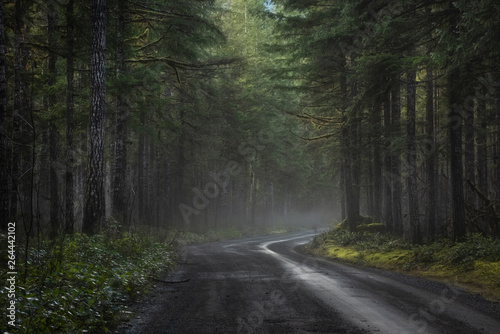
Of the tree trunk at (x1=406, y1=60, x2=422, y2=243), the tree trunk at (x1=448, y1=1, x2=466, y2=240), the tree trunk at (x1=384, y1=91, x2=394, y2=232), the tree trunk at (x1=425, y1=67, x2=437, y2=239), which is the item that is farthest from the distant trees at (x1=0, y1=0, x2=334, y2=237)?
the tree trunk at (x1=425, y1=67, x2=437, y2=239)

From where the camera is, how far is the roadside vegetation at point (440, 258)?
995 centimetres

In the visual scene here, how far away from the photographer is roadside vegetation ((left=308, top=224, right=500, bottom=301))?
32.6 ft

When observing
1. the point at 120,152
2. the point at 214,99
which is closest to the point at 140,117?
the point at 120,152

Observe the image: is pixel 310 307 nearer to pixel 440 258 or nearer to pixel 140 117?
pixel 440 258

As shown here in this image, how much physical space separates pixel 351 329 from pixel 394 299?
8.40 ft

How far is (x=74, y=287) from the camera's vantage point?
21.3 feet

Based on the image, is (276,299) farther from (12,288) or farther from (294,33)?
(294,33)

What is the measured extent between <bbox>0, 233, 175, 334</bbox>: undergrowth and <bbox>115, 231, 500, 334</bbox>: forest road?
486mm

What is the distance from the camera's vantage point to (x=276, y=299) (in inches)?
300

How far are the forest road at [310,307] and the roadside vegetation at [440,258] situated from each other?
0.88m

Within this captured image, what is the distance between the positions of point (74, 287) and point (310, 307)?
4025 millimetres

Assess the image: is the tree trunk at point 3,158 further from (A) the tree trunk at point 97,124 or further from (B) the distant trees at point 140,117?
(A) the tree trunk at point 97,124

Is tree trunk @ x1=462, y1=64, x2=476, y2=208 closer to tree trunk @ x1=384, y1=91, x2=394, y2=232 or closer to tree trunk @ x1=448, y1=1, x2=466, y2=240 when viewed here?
tree trunk @ x1=448, y1=1, x2=466, y2=240

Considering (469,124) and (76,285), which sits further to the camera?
(469,124)
